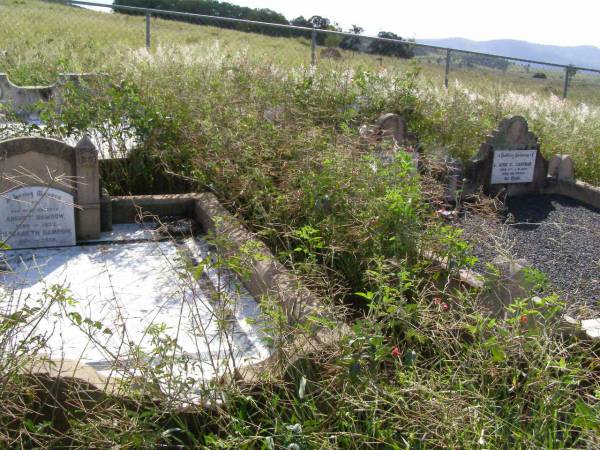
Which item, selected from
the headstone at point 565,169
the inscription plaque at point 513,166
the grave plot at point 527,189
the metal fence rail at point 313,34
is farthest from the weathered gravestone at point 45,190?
the metal fence rail at point 313,34

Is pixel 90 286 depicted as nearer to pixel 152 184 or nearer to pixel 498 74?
pixel 152 184

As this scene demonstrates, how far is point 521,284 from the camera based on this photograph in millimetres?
3168

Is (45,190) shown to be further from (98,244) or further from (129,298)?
(129,298)

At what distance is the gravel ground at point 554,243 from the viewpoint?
4.50 m

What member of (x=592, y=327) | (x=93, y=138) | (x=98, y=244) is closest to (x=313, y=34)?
(x=93, y=138)

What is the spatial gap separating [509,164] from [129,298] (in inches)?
196

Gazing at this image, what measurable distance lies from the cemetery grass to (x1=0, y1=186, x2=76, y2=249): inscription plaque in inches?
32.9

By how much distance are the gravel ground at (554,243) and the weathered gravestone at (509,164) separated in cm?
30

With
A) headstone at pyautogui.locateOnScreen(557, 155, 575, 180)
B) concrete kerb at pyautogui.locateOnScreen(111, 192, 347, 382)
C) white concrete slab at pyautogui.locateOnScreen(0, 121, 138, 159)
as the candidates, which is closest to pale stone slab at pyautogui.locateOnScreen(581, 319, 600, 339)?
concrete kerb at pyautogui.locateOnScreen(111, 192, 347, 382)

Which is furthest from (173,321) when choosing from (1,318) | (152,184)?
(152,184)

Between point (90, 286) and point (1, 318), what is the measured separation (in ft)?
4.38

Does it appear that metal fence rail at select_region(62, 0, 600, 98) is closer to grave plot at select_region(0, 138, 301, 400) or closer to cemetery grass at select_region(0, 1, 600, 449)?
cemetery grass at select_region(0, 1, 600, 449)

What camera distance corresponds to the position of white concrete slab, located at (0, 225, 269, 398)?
125 inches

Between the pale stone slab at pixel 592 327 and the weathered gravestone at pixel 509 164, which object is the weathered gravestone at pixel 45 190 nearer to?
the pale stone slab at pixel 592 327
